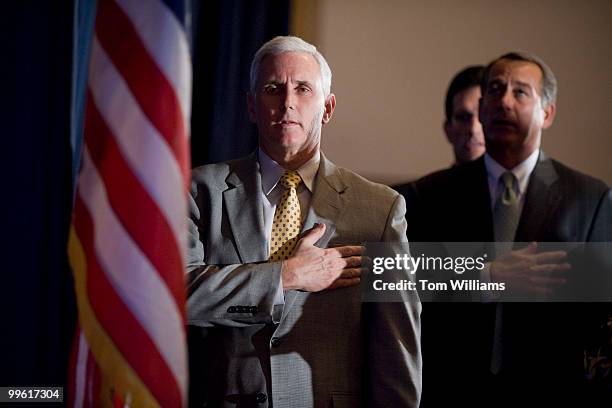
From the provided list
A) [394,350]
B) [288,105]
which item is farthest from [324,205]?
[394,350]

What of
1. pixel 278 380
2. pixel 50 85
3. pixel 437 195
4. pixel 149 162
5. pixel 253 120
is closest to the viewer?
pixel 149 162

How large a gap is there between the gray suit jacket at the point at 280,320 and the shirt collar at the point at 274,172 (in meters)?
0.03

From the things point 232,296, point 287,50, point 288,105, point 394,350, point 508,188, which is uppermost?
point 287,50

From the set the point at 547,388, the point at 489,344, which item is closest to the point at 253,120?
the point at 489,344

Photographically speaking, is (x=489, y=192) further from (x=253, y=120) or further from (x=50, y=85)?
(x=50, y=85)

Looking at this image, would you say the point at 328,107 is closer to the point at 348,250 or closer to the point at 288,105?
the point at 288,105

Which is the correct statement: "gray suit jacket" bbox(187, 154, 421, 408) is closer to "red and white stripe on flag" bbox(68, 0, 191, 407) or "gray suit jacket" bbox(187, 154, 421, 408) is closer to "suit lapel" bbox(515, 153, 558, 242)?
"red and white stripe on flag" bbox(68, 0, 191, 407)

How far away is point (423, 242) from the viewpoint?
8.24ft

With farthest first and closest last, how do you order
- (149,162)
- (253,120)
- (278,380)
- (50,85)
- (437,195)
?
(50,85)
(437,195)
(253,120)
(278,380)
(149,162)

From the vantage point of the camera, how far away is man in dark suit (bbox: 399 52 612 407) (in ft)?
8.05

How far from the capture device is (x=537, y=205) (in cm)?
250

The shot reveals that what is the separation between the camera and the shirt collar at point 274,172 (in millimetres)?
2361

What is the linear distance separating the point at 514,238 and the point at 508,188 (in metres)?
0.18

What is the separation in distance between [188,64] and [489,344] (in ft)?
4.47
